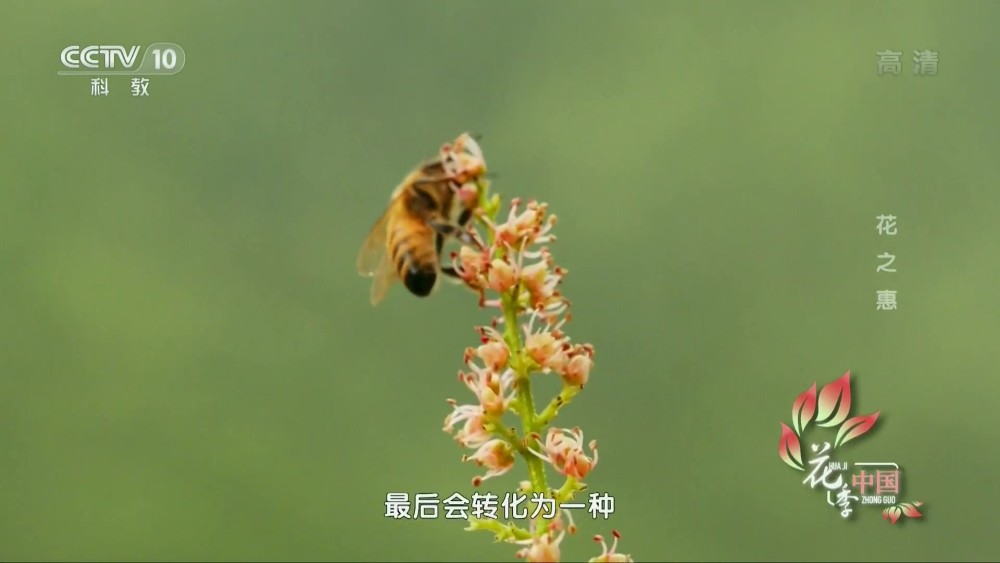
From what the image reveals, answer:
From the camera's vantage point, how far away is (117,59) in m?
4.45

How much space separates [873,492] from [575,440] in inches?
104

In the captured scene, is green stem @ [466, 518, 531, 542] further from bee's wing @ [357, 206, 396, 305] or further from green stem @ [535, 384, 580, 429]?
bee's wing @ [357, 206, 396, 305]

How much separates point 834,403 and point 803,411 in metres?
0.14

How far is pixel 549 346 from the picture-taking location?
6.22 feet

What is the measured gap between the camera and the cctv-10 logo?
4.41 metres

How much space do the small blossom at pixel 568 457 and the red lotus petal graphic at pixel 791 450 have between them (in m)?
2.30

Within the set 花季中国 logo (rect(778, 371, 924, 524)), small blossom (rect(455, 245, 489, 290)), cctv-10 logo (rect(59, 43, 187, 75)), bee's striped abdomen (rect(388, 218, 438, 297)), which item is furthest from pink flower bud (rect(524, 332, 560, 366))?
cctv-10 logo (rect(59, 43, 187, 75))

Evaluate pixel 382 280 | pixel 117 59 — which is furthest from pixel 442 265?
pixel 117 59

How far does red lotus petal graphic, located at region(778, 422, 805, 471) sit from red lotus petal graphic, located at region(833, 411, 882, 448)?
15 centimetres

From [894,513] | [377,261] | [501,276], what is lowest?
[501,276]

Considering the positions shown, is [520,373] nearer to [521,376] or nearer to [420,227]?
[521,376]

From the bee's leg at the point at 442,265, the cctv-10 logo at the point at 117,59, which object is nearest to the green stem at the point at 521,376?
the bee's leg at the point at 442,265

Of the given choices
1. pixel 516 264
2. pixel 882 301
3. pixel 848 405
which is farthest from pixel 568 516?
pixel 882 301

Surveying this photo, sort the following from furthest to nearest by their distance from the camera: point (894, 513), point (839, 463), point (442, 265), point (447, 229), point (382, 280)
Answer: point (894, 513) < point (839, 463) < point (382, 280) < point (442, 265) < point (447, 229)
